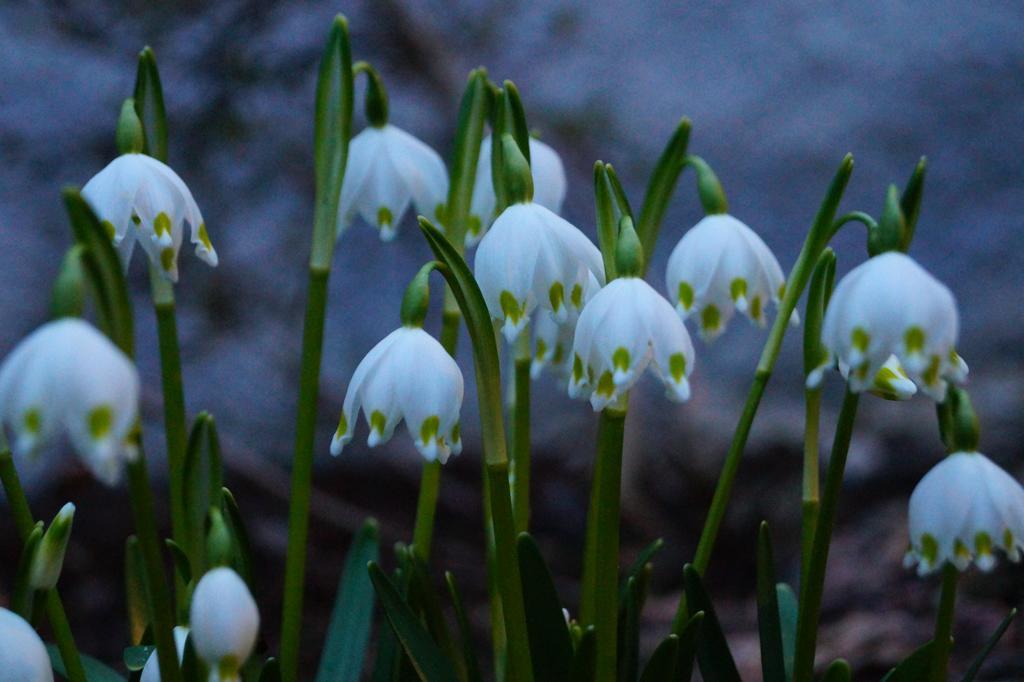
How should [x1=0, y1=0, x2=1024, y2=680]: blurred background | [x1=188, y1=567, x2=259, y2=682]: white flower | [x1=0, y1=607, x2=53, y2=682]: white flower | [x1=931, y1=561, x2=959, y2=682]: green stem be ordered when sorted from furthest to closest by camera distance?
[x1=0, y1=0, x2=1024, y2=680]: blurred background
[x1=931, y1=561, x2=959, y2=682]: green stem
[x1=0, y1=607, x2=53, y2=682]: white flower
[x1=188, y1=567, x2=259, y2=682]: white flower

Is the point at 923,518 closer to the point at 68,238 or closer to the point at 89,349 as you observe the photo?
the point at 89,349

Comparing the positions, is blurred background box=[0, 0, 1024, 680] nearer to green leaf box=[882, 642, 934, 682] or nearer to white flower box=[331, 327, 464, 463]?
green leaf box=[882, 642, 934, 682]

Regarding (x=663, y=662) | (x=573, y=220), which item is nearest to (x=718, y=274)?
(x=663, y=662)

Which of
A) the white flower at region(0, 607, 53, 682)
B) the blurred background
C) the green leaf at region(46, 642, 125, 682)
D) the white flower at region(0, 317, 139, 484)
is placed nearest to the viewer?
the white flower at region(0, 317, 139, 484)

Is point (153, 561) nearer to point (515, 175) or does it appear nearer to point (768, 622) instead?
point (515, 175)

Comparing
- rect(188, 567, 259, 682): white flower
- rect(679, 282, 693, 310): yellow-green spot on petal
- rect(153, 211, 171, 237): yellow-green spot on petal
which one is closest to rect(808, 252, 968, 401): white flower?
rect(679, 282, 693, 310): yellow-green spot on petal

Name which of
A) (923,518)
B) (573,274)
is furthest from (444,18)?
(923,518)

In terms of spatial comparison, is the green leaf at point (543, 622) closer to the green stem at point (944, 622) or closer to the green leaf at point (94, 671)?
the green stem at point (944, 622)
